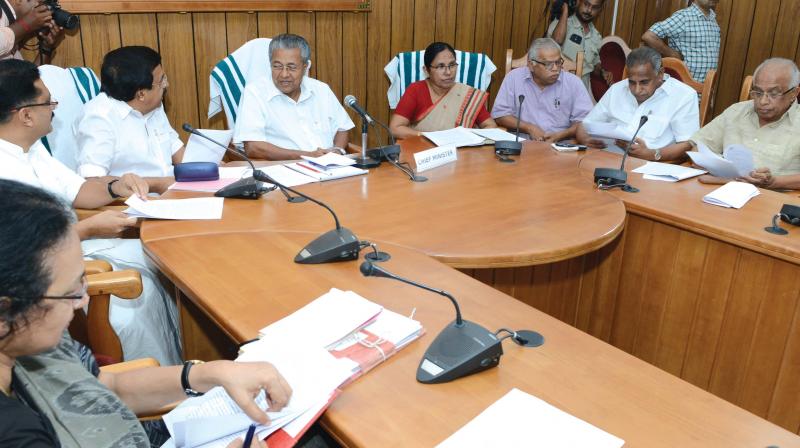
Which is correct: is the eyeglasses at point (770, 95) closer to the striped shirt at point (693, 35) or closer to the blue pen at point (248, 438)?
the striped shirt at point (693, 35)

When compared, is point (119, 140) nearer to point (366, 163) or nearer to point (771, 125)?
point (366, 163)

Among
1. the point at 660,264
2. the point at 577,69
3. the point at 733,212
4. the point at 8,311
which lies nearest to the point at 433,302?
the point at 8,311

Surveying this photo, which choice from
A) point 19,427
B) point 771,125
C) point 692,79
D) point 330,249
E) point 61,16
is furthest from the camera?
point 692,79

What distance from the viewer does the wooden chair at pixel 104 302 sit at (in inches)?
62.6

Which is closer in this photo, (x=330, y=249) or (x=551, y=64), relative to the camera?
(x=330, y=249)

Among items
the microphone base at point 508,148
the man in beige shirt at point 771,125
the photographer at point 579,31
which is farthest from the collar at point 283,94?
the photographer at point 579,31

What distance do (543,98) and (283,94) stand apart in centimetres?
148

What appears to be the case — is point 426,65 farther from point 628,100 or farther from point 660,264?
point 660,264

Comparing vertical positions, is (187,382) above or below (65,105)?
below

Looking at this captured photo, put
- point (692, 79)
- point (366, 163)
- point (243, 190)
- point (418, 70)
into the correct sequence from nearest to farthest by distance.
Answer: point (243, 190), point (366, 163), point (692, 79), point (418, 70)

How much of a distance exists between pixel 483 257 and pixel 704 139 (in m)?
1.84

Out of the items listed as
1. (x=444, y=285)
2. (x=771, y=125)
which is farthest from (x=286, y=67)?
(x=771, y=125)

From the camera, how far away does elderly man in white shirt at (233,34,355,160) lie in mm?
2924

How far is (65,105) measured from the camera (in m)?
2.64
